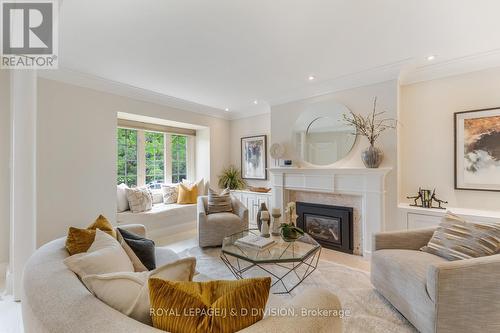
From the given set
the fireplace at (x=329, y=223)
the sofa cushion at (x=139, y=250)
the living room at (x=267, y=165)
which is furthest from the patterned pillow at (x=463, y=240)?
the sofa cushion at (x=139, y=250)

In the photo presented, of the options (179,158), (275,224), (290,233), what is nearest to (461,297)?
(290,233)

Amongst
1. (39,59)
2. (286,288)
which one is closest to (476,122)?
(286,288)

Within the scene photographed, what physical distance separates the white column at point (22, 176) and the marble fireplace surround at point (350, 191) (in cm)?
311

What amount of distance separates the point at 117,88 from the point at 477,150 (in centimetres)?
481

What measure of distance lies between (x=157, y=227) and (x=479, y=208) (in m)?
4.53

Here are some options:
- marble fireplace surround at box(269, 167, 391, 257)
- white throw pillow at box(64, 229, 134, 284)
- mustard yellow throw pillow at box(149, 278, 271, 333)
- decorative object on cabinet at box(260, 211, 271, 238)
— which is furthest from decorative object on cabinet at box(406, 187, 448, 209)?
white throw pillow at box(64, 229, 134, 284)

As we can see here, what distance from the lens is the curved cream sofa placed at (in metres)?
0.75

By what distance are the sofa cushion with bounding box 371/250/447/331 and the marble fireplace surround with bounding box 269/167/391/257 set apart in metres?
0.88

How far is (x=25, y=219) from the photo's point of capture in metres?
2.03

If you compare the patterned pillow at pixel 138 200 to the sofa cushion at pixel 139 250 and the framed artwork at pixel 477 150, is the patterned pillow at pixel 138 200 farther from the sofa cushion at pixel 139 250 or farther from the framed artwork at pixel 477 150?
the framed artwork at pixel 477 150

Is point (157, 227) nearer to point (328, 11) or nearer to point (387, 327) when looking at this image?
point (387, 327)

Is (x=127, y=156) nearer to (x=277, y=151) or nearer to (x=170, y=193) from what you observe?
(x=170, y=193)

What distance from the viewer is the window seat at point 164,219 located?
3754 millimetres

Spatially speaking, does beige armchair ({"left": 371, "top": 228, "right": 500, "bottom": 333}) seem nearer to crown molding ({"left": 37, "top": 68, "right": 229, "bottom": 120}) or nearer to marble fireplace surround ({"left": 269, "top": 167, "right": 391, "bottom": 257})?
marble fireplace surround ({"left": 269, "top": 167, "right": 391, "bottom": 257})
